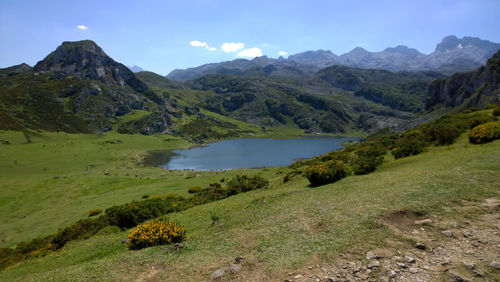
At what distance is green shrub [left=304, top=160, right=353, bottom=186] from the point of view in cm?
2412

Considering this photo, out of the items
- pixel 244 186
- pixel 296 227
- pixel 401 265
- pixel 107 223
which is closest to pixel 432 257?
pixel 401 265

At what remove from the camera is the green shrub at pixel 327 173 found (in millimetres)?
24125

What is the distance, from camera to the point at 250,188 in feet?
101

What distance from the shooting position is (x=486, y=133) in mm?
23953

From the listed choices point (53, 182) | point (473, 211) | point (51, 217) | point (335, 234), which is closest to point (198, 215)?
point (335, 234)

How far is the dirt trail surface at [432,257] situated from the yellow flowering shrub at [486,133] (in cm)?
1695

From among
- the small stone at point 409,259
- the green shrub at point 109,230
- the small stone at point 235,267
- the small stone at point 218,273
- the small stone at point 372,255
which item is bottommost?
the green shrub at point 109,230

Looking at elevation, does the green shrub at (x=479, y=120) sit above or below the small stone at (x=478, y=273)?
above

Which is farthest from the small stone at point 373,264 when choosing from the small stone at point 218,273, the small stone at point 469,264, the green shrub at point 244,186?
the green shrub at point 244,186

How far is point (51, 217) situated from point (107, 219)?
24.3 m

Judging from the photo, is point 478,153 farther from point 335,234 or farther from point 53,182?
point 53,182

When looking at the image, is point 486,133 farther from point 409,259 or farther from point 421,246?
point 409,259

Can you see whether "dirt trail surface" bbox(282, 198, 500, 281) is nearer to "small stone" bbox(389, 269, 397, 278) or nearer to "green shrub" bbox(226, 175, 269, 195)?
"small stone" bbox(389, 269, 397, 278)

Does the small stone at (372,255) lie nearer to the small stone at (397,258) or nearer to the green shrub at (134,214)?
the small stone at (397,258)
